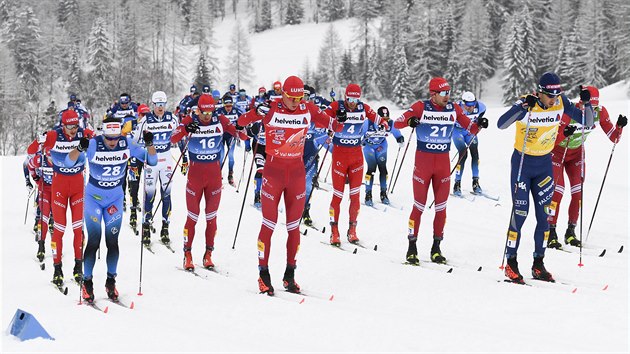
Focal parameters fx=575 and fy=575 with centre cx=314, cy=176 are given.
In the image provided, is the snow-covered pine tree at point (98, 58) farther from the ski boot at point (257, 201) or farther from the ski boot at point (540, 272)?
the ski boot at point (540, 272)

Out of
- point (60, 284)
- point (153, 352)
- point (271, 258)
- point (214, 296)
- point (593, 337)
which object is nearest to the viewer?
point (153, 352)

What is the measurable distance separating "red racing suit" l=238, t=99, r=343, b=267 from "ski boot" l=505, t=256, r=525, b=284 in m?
2.80

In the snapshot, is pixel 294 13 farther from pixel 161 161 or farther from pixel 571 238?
pixel 571 238

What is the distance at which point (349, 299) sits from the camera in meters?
7.14

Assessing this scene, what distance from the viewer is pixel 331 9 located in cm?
11450

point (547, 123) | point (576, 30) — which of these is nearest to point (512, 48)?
point (576, 30)

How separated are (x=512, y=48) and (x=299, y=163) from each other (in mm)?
56840

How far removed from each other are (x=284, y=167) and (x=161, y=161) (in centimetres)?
436

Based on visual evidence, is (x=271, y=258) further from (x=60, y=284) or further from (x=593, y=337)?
(x=593, y=337)

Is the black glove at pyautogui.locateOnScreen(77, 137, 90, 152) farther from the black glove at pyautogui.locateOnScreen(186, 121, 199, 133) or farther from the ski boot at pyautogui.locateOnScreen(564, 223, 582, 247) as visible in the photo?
the ski boot at pyautogui.locateOnScreen(564, 223, 582, 247)

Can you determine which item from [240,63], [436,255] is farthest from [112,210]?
[240,63]

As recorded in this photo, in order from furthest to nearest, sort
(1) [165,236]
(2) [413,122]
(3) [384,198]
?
1. (3) [384,198]
2. (1) [165,236]
3. (2) [413,122]

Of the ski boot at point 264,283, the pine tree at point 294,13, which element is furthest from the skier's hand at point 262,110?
the pine tree at point 294,13

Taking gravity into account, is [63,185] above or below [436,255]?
above
